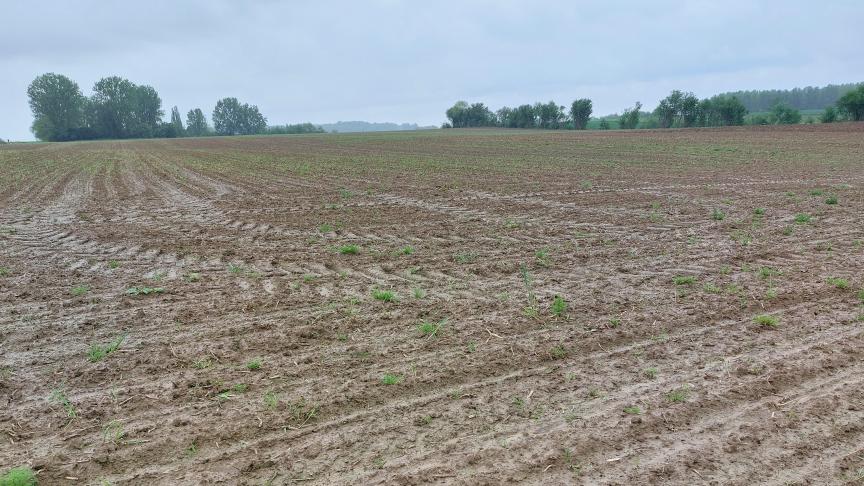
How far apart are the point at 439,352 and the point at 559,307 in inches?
70.2

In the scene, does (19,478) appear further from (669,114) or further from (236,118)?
(236,118)

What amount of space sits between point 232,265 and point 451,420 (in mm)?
5544

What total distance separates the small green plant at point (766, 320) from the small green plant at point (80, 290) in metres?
8.18

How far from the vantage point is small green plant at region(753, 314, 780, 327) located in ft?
19.2

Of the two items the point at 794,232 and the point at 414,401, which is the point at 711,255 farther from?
the point at 414,401

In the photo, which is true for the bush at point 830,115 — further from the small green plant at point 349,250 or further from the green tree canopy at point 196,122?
the green tree canopy at point 196,122

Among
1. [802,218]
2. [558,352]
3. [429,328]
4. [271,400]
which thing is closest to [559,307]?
[558,352]

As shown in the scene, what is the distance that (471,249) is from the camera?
943cm

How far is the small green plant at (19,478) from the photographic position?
348cm

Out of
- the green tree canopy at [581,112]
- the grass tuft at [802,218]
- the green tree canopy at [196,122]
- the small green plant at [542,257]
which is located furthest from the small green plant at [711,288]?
the green tree canopy at [196,122]

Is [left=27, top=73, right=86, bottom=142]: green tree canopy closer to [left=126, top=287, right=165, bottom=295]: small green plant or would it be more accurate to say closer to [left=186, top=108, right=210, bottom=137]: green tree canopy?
[left=186, top=108, right=210, bottom=137]: green tree canopy

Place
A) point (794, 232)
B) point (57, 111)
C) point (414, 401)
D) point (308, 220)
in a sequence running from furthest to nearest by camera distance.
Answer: point (57, 111), point (308, 220), point (794, 232), point (414, 401)

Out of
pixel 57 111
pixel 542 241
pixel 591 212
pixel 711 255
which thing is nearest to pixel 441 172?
pixel 591 212

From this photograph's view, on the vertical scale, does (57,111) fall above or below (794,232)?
above
